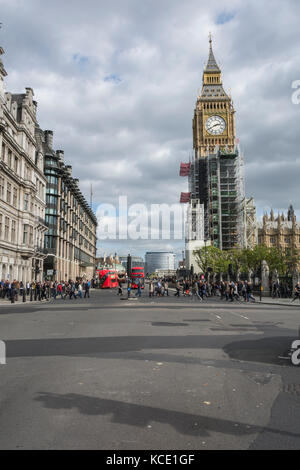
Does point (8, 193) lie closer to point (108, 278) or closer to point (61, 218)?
point (61, 218)

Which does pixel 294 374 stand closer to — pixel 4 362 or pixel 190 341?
pixel 190 341

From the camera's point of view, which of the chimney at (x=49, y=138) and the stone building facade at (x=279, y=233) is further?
the stone building facade at (x=279, y=233)

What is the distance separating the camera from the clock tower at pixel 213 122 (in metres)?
126

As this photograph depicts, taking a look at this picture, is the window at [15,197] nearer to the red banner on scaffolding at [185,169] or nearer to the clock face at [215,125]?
the red banner on scaffolding at [185,169]

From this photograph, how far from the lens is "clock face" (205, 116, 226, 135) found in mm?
128000

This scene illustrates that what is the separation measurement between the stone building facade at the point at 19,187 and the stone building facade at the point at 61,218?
666 centimetres

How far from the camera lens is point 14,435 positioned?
161 inches

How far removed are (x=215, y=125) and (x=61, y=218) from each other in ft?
260

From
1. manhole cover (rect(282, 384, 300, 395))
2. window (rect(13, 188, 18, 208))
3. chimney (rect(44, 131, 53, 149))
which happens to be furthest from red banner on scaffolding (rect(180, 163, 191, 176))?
manhole cover (rect(282, 384, 300, 395))

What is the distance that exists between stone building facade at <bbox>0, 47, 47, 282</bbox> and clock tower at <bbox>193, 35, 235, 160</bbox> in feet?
258

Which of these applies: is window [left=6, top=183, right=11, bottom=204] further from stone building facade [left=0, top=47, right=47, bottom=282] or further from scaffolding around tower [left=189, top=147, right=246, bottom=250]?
scaffolding around tower [left=189, top=147, right=246, bottom=250]

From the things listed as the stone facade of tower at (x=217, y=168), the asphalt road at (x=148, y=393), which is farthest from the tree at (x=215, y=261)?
the asphalt road at (x=148, y=393)

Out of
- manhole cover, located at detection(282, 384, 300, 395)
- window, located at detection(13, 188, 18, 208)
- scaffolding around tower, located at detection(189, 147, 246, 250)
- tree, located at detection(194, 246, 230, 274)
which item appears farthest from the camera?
scaffolding around tower, located at detection(189, 147, 246, 250)

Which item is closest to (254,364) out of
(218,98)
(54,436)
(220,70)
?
(54,436)
